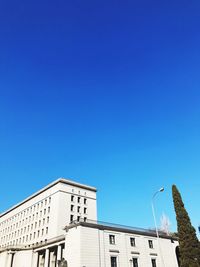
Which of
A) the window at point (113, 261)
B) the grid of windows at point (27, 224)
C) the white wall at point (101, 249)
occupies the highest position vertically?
the grid of windows at point (27, 224)

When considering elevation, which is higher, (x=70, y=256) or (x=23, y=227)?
(x=23, y=227)

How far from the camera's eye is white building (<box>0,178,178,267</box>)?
3253cm

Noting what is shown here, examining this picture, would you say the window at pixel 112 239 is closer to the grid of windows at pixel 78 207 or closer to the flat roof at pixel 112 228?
the flat roof at pixel 112 228

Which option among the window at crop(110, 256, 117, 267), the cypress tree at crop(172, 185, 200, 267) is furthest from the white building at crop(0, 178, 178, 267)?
the cypress tree at crop(172, 185, 200, 267)

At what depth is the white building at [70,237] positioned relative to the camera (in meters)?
32.5

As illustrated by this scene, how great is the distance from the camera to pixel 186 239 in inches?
1292

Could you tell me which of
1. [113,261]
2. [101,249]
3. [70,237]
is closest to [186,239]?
[113,261]

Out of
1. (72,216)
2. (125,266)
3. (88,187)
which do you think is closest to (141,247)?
(125,266)

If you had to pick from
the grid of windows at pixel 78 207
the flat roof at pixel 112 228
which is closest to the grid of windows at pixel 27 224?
the grid of windows at pixel 78 207

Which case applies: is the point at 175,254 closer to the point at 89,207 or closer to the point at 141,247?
the point at 141,247

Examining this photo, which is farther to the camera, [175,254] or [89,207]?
[89,207]

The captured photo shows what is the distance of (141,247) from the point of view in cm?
3797

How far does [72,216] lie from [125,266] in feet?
76.7

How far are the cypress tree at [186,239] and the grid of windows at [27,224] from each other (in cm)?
3205
